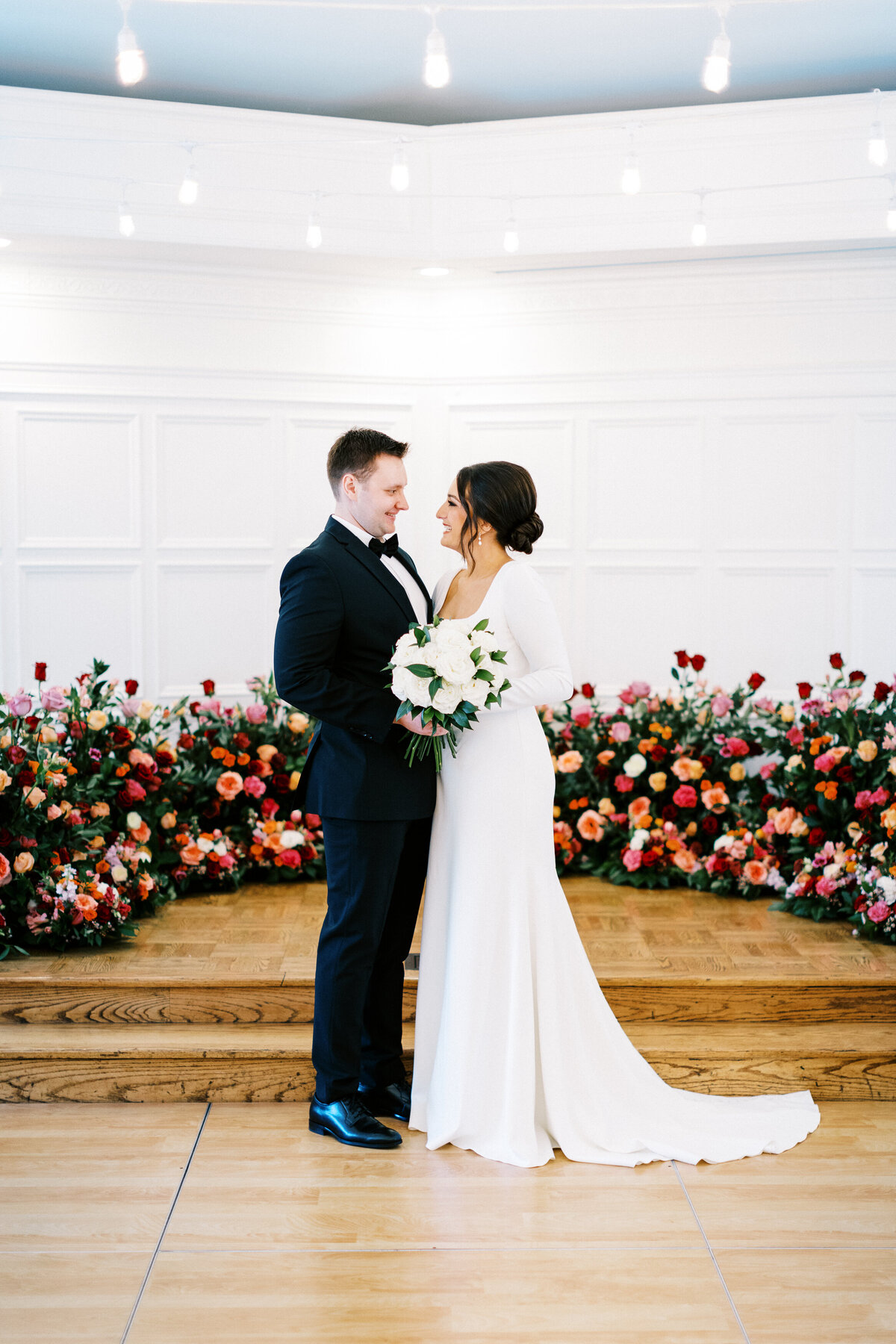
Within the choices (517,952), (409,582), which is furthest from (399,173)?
(517,952)

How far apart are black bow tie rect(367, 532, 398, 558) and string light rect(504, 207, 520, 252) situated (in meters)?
2.03

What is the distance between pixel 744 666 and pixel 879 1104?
2184mm

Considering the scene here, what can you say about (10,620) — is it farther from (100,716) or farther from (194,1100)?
(194,1100)

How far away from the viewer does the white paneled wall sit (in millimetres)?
4875

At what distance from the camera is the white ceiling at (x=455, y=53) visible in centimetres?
387

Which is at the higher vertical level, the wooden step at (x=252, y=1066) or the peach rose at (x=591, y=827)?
the peach rose at (x=591, y=827)

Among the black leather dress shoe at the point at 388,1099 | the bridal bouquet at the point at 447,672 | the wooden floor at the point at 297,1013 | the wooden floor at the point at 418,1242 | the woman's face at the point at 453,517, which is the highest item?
the woman's face at the point at 453,517

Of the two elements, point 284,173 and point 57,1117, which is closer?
point 57,1117

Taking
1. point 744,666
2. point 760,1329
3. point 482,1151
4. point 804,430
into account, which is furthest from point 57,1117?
point 804,430

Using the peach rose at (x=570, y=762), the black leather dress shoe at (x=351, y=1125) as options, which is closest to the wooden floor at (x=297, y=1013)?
the black leather dress shoe at (x=351, y=1125)

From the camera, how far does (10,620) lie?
193 inches

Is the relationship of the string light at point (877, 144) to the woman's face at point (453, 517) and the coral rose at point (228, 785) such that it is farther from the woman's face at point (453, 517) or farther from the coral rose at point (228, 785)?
the coral rose at point (228, 785)

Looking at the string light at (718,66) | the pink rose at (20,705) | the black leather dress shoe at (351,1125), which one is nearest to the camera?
the string light at (718,66)

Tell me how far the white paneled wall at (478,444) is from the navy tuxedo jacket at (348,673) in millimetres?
2185
